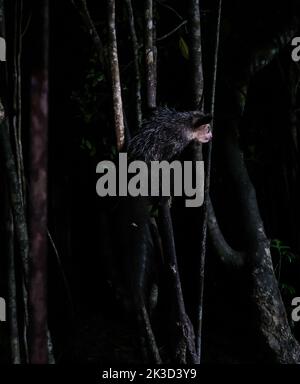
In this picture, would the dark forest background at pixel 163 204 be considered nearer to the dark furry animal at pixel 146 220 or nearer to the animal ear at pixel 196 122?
the dark furry animal at pixel 146 220

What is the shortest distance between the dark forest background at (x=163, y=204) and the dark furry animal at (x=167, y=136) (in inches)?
2.6

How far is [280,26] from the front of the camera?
115 inches

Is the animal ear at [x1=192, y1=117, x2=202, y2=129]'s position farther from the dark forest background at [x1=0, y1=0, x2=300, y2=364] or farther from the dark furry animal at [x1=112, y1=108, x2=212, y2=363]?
the dark forest background at [x1=0, y1=0, x2=300, y2=364]

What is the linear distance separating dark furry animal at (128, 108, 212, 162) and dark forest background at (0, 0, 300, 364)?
0.07 m

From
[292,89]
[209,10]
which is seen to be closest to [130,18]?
[209,10]

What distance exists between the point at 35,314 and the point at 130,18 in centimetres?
150

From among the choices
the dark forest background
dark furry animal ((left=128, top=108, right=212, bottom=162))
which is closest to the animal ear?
dark furry animal ((left=128, top=108, right=212, bottom=162))

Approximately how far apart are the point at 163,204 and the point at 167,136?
0.24 m

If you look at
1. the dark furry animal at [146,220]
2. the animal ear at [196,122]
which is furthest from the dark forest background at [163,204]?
the animal ear at [196,122]

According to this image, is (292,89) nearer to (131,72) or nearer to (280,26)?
(280,26)

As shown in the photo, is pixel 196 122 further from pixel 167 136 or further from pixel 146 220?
pixel 146 220

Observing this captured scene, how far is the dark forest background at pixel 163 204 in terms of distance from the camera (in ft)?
6.82

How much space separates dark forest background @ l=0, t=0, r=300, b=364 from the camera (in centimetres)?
208

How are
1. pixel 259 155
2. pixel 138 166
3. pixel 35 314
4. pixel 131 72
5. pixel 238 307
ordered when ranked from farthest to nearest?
pixel 259 155
pixel 238 307
pixel 131 72
pixel 138 166
pixel 35 314
